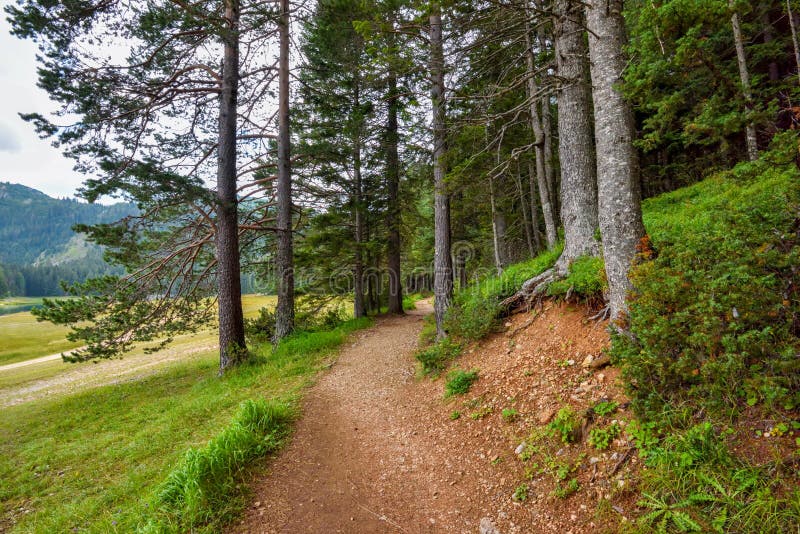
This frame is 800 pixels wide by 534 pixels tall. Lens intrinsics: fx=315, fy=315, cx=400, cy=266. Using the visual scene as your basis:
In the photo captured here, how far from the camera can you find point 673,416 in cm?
268

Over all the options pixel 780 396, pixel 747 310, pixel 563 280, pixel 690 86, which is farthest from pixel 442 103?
pixel 690 86

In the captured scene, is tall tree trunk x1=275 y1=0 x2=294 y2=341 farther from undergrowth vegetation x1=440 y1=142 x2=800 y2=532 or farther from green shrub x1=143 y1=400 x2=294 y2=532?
undergrowth vegetation x1=440 y1=142 x2=800 y2=532

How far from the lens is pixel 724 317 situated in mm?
2650

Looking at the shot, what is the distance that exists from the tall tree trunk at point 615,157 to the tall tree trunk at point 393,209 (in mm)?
9525

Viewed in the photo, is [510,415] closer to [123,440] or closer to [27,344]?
[123,440]

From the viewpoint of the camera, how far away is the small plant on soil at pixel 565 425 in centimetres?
331

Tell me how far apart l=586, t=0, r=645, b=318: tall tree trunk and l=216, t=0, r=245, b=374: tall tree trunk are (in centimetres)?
900

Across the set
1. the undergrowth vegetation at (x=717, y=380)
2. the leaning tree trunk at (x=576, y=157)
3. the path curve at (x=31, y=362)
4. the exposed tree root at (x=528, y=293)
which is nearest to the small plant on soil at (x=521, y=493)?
the undergrowth vegetation at (x=717, y=380)

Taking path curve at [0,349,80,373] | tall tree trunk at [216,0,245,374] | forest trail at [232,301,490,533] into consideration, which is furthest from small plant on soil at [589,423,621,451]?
path curve at [0,349,80,373]

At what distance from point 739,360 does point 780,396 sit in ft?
0.99

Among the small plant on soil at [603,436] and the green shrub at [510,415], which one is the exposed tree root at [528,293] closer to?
the green shrub at [510,415]

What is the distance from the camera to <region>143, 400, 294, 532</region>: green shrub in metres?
3.24

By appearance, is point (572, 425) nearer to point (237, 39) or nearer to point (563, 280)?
point (563, 280)

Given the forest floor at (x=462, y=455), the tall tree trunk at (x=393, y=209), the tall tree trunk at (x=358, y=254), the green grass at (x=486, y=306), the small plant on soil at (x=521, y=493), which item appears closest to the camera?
the forest floor at (x=462, y=455)
